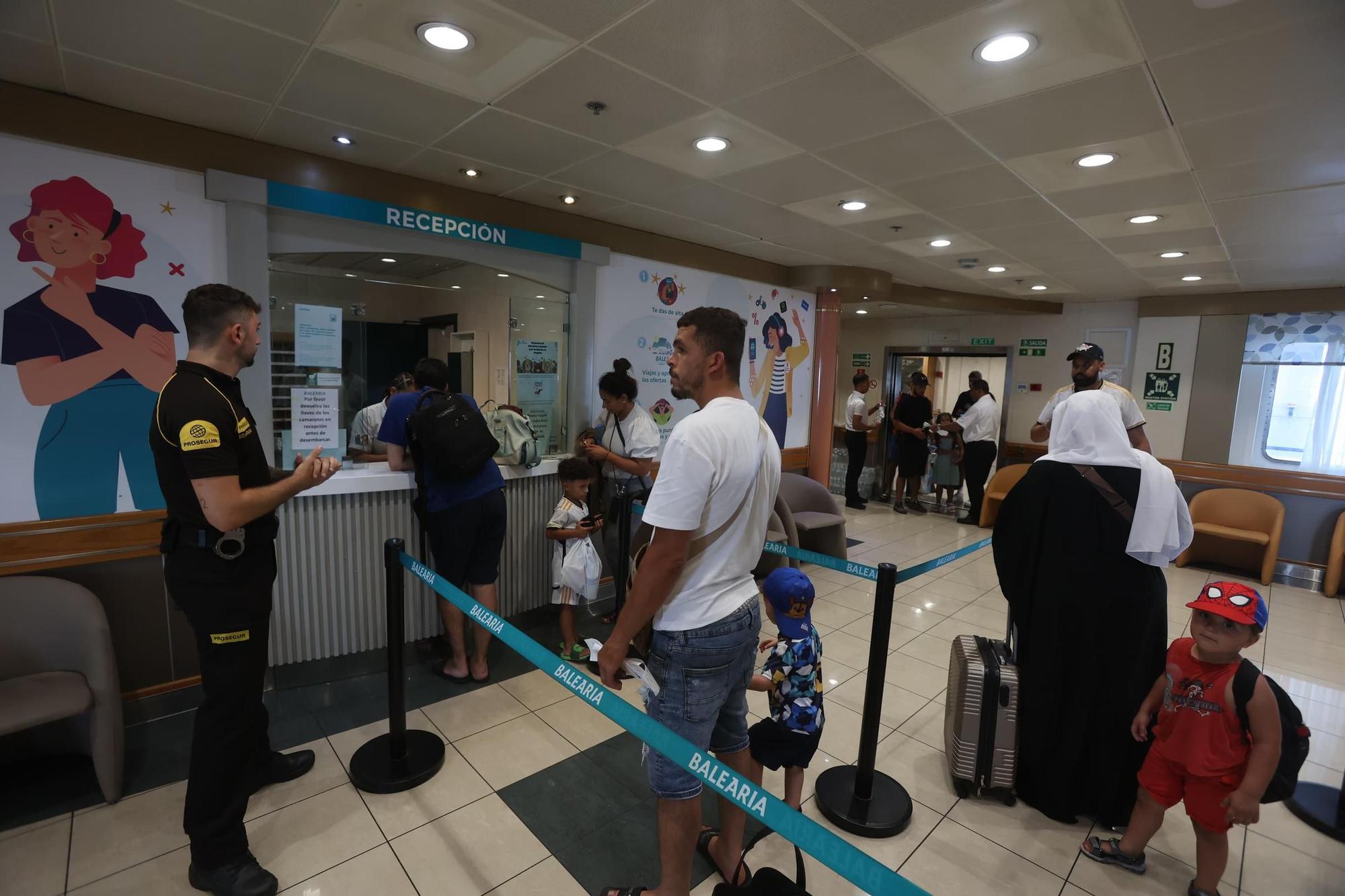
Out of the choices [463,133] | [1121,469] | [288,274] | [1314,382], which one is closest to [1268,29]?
[1121,469]

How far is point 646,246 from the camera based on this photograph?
511 centimetres

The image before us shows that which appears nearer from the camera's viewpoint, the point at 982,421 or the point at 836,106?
the point at 836,106

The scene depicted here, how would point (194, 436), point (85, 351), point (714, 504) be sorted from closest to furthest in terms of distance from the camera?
1. point (714, 504)
2. point (194, 436)
3. point (85, 351)

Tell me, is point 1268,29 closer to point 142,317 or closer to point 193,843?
point 193,843

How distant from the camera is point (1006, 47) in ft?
7.11

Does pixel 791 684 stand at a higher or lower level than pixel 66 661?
higher

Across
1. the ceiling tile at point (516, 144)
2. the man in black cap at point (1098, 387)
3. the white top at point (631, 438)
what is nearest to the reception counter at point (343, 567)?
the white top at point (631, 438)

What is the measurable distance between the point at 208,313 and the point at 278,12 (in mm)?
1018

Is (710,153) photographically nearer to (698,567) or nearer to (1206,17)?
(1206,17)

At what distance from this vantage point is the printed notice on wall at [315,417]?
3512 millimetres

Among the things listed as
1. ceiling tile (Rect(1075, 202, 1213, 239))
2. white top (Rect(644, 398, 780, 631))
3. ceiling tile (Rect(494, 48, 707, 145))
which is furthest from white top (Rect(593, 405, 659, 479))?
ceiling tile (Rect(1075, 202, 1213, 239))

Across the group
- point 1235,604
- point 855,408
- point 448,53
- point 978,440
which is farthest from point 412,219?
point 978,440

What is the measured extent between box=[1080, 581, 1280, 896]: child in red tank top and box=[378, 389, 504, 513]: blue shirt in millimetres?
3115

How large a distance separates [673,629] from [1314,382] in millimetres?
9044
